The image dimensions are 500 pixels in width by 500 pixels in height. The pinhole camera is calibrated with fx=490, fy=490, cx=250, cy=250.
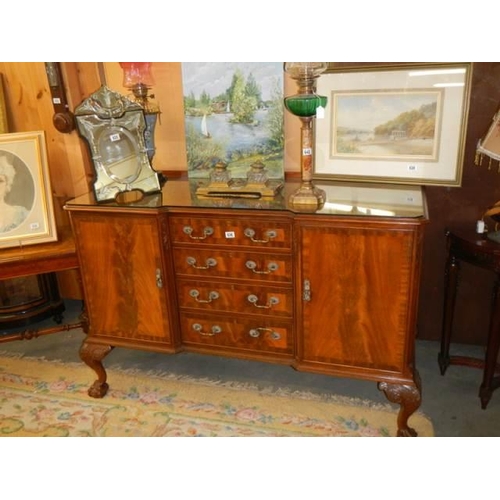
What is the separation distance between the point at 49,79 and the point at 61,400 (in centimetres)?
195

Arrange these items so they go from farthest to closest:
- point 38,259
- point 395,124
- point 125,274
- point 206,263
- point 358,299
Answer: point 38,259 < point 395,124 < point 125,274 < point 206,263 < point 358,299

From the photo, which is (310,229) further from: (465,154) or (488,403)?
(488,403)

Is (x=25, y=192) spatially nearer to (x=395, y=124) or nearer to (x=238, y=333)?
(x=238, y=333)

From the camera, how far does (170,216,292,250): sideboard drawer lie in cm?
214

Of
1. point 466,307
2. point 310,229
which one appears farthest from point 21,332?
point 466,307

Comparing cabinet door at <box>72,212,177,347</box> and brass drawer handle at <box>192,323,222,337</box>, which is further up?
cabinet door at <box>72,212,177,347</box>

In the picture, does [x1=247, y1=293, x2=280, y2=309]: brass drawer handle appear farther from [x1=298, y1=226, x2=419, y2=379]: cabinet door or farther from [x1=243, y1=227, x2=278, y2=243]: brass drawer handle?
[x1=243, y1=227, x2=278, y2=243]: brass drawer handle

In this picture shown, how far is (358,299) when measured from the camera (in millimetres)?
2104

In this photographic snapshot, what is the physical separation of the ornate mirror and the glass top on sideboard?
8cm

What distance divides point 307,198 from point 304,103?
0.41 metres

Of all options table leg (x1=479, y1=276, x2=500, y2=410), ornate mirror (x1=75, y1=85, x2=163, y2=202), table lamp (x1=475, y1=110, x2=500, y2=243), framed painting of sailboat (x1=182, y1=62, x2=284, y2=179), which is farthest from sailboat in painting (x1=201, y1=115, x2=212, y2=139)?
table leg (x1=479, y1=276, x2=500, y2=410)

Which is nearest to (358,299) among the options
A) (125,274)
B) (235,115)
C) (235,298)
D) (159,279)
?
(235,298)

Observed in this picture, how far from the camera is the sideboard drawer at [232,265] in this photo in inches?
86.5

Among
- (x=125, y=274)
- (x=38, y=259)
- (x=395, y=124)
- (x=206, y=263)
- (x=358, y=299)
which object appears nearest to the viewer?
(x=358, y=299)
